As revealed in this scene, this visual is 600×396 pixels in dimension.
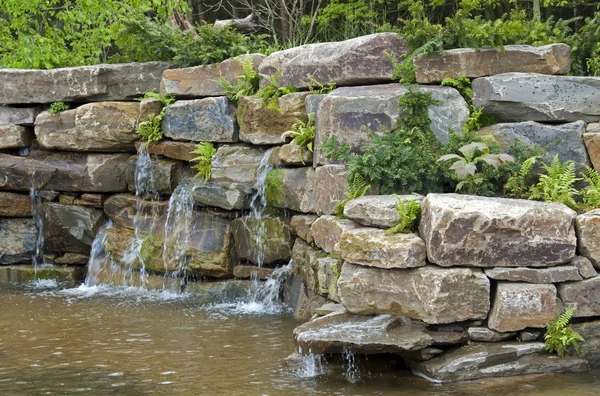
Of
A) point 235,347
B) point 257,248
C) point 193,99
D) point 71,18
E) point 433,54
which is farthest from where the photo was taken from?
point 71,18

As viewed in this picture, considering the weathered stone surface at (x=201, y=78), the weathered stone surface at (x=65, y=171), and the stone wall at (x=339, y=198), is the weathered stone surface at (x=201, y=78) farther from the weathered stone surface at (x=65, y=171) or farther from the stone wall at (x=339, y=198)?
the weathered stone surface at (x=65, y=171)

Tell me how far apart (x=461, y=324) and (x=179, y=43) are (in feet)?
23.6

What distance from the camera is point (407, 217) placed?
7.57 metres

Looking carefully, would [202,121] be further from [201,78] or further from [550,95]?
[550,95]

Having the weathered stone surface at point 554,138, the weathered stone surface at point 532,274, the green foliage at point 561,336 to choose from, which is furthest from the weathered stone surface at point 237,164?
the green foliage at point 561,336

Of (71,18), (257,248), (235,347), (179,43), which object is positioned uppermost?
(71,18)

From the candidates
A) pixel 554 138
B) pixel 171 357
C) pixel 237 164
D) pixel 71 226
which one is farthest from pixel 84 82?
pixel 554 138

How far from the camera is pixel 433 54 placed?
941 cm

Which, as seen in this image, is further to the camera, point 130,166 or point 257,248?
point 130,166

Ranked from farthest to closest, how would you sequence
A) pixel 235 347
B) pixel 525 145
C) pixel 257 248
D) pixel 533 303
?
1. pixel 257 248
2. pixel 525 145
3. pixel 235 347
4. pixel 533 303

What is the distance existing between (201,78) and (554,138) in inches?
217

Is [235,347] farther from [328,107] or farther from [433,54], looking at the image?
[433,54]

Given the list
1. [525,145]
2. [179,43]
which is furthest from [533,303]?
[179,43]

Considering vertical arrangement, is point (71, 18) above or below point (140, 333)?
above
